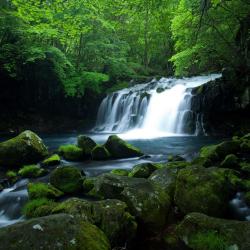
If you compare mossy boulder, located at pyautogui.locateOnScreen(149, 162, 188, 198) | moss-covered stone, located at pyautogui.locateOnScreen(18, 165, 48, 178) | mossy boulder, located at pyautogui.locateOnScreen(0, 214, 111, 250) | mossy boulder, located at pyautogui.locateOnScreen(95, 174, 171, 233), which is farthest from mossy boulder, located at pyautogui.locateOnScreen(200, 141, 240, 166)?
mossy boulder, located at pyautogui.locateOnScreen(0, 214, 111, 250)

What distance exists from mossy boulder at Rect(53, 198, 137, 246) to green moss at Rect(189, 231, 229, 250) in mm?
1031

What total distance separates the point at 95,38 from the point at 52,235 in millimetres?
20822

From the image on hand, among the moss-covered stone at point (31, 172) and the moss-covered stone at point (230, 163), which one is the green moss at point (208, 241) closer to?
the moss-covered stone at point (230, 163)

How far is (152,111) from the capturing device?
1981 cm

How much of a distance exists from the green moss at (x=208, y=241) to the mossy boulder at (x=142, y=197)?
0.99m

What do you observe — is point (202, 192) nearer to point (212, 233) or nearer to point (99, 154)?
point (212, 233)

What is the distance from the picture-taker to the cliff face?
1568cm

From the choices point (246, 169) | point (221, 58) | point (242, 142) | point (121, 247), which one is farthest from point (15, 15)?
point (121, 247)

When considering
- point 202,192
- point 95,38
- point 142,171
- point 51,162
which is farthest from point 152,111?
point 202,192

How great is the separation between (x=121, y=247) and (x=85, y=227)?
38.4 inches

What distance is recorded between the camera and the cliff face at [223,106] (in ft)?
51.4

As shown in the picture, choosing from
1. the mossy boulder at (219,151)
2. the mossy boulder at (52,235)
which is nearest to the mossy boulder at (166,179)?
the mossy boulder at (219,151)

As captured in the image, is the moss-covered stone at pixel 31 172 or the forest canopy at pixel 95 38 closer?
the moss-covered stone at pixel 31 172

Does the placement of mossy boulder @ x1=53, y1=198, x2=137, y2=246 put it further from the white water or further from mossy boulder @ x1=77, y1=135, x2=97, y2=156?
the white water
